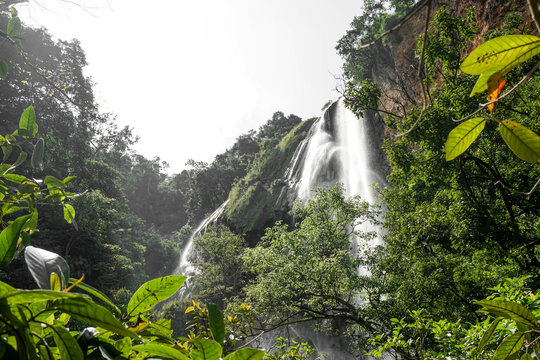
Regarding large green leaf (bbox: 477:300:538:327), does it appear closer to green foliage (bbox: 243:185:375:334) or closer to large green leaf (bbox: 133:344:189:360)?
large green leaf (bbox: 133:344:189:360)

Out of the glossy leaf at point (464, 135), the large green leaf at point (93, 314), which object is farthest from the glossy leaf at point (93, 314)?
the glossy leaf at point (464, 135)

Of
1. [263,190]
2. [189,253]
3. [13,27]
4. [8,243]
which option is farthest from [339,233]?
[189,253]

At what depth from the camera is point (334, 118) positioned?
17.7 m

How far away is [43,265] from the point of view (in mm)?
414

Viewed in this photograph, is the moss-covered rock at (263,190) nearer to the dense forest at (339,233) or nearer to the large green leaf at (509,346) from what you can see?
the dense forest at (339,233)

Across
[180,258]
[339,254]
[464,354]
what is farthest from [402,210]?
[180,258]

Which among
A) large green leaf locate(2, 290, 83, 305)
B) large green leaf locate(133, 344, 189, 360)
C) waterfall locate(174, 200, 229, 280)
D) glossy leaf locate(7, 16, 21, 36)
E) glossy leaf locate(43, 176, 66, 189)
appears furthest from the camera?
waterfall locate(174, 200, 229, 280)

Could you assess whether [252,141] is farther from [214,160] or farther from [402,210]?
[402,210]

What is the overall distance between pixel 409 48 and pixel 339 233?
11.8 m

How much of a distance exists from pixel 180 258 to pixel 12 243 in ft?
76.0

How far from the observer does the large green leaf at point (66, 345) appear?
0.30m

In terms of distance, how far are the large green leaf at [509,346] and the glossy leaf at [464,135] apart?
17.1 inches

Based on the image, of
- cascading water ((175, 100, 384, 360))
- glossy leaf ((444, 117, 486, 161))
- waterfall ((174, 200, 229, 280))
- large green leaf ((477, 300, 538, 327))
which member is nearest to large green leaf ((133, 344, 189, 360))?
glossy leaf ((444, 117, 486, 161))

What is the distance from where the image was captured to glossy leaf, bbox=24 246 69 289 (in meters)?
0.39
